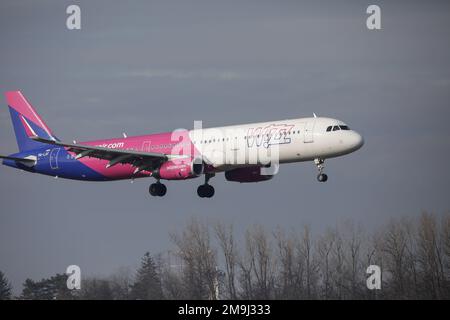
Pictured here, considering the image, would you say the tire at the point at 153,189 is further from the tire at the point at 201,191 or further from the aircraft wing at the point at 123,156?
the tire at the point at 201,191

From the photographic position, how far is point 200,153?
99000mm

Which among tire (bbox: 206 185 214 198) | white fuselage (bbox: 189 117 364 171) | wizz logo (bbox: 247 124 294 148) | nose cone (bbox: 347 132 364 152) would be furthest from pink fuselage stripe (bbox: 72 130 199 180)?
nose cone (bbox: 347 132 364 152)

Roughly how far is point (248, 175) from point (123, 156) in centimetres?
1039

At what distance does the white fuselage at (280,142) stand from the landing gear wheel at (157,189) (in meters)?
7.30

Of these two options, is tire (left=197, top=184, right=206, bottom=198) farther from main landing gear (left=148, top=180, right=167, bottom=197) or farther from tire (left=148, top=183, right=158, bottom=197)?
tire (left=148, top=183, right=158, bottom=197)

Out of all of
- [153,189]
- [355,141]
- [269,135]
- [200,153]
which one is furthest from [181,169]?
[355,141]

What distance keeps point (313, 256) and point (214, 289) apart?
449 inches

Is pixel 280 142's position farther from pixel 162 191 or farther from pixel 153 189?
pixel 153 189

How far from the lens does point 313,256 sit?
361 ft

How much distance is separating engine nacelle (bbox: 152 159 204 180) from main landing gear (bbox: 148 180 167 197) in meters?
4.63
